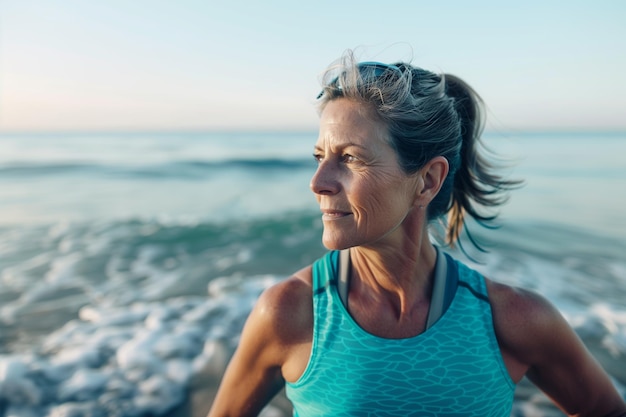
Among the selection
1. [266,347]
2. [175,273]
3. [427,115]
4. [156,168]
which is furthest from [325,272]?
[156,168]

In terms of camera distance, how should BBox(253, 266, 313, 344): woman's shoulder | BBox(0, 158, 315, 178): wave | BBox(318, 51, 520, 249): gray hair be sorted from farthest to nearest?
BBox(0, 158, 315, 178): wave < BBox(253, 266, 313, 344): woman's shoulder < BBox(318, 51, 520, 249): gray hair

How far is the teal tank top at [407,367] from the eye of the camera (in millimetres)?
2037

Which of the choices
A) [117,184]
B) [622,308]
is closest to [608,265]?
[622,308]

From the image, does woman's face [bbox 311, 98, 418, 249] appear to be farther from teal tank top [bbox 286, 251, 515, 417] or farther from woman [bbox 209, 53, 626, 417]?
teal tank top [bbox 286, 251, 515, 417]

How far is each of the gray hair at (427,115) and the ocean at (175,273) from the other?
23cm

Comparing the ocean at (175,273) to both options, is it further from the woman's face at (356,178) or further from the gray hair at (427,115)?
the woman's face at (356,178)

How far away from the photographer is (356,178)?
199cm

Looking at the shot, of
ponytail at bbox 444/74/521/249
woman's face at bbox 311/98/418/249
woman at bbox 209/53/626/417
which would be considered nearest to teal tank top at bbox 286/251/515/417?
woman at bbox 209/53/626/417

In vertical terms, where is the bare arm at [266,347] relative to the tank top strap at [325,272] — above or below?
below

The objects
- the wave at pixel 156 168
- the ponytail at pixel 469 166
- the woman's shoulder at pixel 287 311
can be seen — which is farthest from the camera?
the wave at pixel 156 168

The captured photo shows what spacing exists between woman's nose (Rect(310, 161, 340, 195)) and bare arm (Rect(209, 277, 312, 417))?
46 cm

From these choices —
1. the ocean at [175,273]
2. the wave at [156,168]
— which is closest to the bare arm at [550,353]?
the ocean at [175,273]

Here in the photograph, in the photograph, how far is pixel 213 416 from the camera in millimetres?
2344

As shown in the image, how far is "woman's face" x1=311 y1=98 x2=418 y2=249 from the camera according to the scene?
6.49 feet
